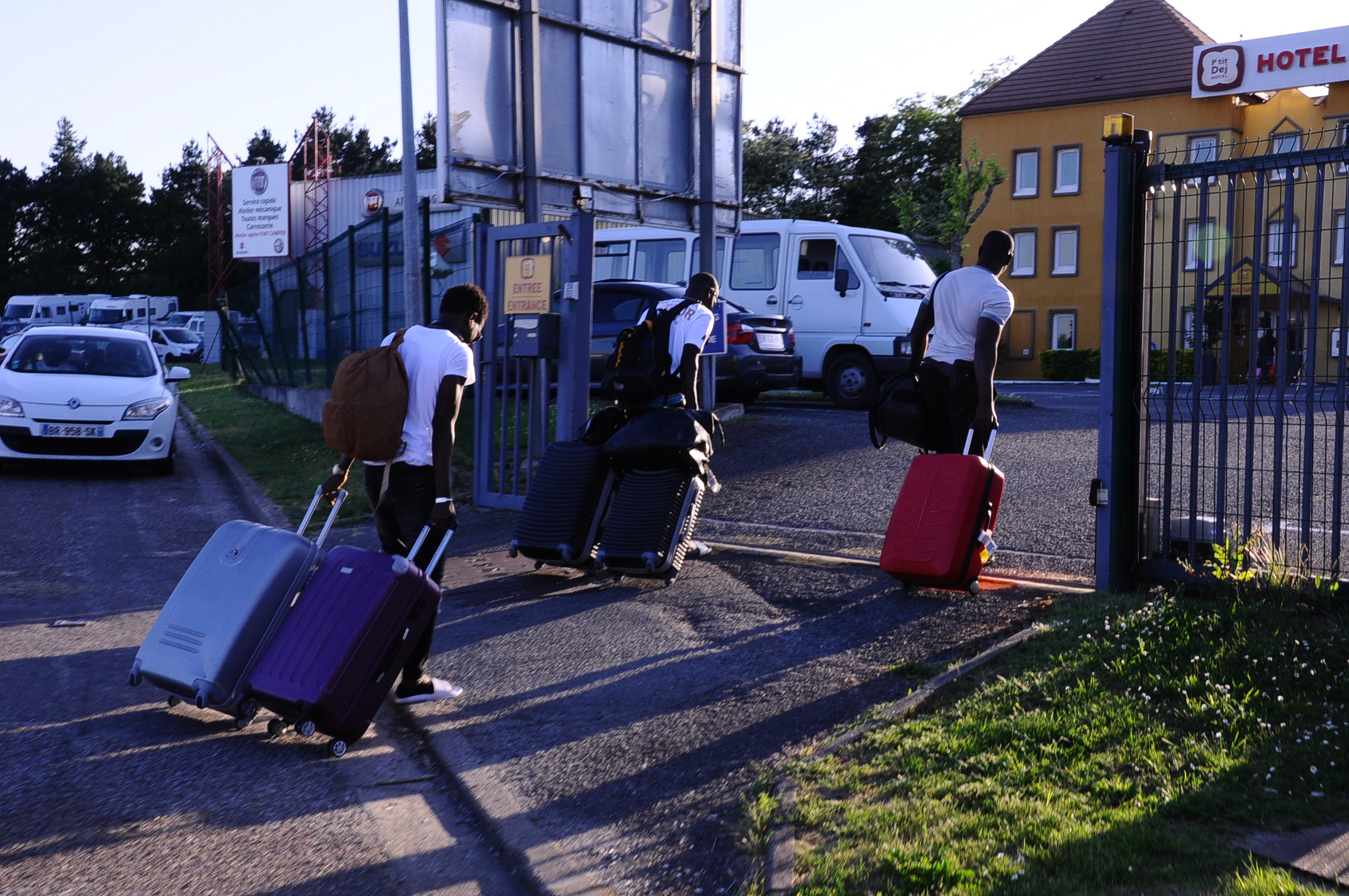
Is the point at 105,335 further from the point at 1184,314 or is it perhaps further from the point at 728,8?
the point at 1184,314

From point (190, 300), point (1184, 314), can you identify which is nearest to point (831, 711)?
point (1184, 314)

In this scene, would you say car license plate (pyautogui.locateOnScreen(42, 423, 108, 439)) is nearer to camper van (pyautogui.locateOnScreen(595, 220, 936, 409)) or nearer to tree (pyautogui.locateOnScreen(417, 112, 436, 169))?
camper van (pyautogui.locateOnScreen(595, 220, 936, 409))

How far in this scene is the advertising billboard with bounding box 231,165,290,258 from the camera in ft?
182

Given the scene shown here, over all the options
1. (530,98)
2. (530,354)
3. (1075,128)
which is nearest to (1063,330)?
(1075,128)

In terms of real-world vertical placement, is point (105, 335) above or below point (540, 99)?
below

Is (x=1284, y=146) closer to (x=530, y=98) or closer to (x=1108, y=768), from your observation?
(x=1108, y=768)

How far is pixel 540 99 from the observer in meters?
9.97

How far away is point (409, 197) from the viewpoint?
1540 cm

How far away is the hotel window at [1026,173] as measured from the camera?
4078cm

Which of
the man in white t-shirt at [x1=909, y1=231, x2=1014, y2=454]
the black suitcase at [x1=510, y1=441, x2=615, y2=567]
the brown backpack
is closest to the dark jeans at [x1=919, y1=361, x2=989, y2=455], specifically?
the man in white t-shirt at [x1=909, y1=231, x2=1014, y2=454]

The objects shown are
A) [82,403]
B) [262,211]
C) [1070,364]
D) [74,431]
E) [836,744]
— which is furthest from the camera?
[262,211]

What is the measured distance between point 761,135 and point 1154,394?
47.4 m

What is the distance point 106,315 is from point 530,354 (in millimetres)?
45650

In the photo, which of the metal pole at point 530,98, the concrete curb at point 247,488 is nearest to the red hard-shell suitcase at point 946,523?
the metal pole at point 530,98
